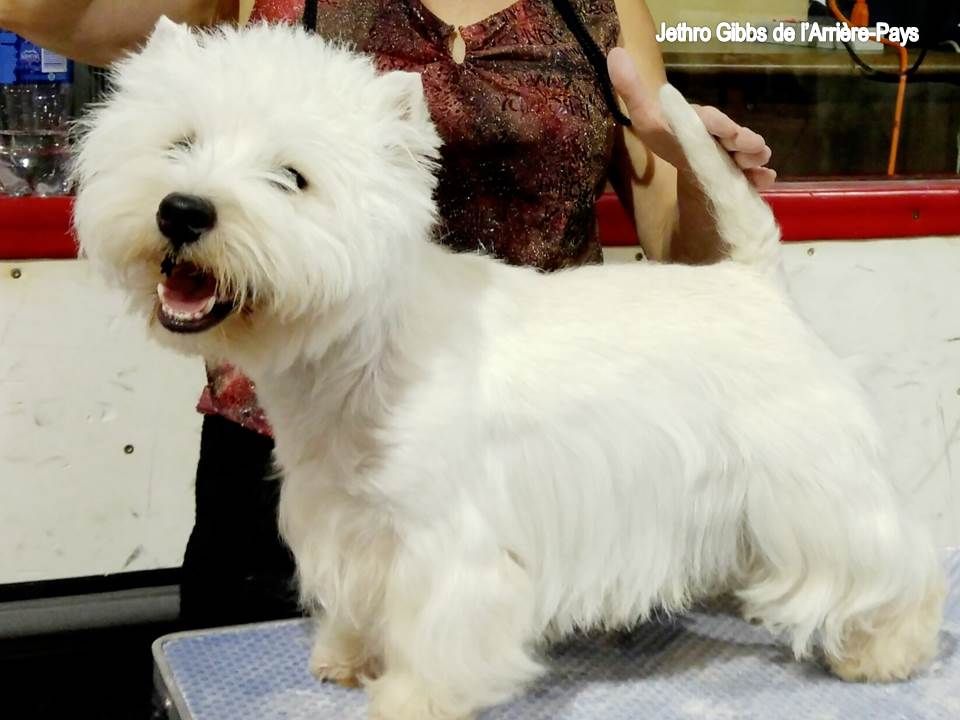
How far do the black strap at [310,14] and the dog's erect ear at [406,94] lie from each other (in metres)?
0.29

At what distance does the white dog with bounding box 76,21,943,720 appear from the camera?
0.84 meters

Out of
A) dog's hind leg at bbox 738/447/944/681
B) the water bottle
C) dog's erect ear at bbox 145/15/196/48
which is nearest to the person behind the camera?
dog's erect ear at bbox 145/15/196/48

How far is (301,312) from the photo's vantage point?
2.76 ft

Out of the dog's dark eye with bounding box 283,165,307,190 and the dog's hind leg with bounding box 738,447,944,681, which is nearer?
the dog's dark eye with bounding box 283,165,307,190

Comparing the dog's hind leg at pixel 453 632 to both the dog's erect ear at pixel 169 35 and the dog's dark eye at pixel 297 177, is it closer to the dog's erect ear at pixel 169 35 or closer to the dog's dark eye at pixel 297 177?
the dog's dark eye at pixel 297 177

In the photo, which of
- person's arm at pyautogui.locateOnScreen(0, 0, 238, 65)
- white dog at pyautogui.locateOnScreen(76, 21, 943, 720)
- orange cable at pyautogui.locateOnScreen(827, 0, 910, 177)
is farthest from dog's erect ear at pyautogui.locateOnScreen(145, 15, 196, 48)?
orange cable at pyautogui.locateOnScreen(827, 0, 910, 177)

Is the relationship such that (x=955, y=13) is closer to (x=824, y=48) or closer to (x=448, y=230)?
(x=824, y=48)

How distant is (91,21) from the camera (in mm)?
1122

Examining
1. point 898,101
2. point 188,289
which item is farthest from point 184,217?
point 898,101

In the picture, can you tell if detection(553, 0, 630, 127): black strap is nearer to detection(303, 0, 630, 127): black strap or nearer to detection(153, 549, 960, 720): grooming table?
detection(303, 0, 630, 127): black strap

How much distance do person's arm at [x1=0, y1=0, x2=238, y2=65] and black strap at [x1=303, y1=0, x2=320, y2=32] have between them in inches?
4.6

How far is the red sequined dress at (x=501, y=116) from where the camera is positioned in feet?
3.81

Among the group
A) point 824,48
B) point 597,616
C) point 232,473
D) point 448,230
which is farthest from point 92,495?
point 824,48

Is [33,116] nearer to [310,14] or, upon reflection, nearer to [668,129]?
[310,14]
